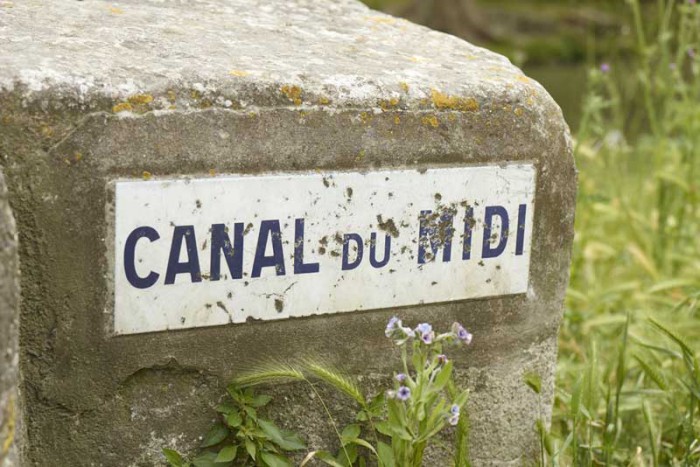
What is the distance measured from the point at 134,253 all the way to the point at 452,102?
2.08ft

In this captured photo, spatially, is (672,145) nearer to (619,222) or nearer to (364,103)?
(619,222)

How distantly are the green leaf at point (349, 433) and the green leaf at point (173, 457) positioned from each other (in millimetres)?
291

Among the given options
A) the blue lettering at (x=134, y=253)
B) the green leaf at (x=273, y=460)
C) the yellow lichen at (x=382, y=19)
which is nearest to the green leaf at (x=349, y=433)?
the green leaf at (x=273, y=460)

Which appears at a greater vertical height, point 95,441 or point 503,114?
point 503,114

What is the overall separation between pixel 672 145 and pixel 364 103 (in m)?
2.24

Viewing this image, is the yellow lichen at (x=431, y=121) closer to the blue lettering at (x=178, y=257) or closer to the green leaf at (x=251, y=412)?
the blue lettering at (x=178, y=257)

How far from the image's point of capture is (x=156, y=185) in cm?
156

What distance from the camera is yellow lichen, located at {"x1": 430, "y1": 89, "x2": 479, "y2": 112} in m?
1.76

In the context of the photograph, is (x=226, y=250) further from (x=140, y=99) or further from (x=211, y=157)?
(x=140, y=99)

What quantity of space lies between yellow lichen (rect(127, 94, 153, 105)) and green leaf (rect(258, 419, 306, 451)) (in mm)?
572

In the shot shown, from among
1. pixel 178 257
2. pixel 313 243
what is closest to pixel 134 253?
pixel 178 257

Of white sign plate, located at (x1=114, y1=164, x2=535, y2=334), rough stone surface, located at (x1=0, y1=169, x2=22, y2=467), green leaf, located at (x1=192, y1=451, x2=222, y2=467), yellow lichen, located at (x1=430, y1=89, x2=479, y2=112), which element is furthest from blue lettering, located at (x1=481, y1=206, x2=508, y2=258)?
rough stone surface, located at (x1=0, y1=169, x2=22, y2=467)

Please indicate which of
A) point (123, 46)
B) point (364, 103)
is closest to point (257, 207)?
point (364, 103)

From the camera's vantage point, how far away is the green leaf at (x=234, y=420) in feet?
5.41
